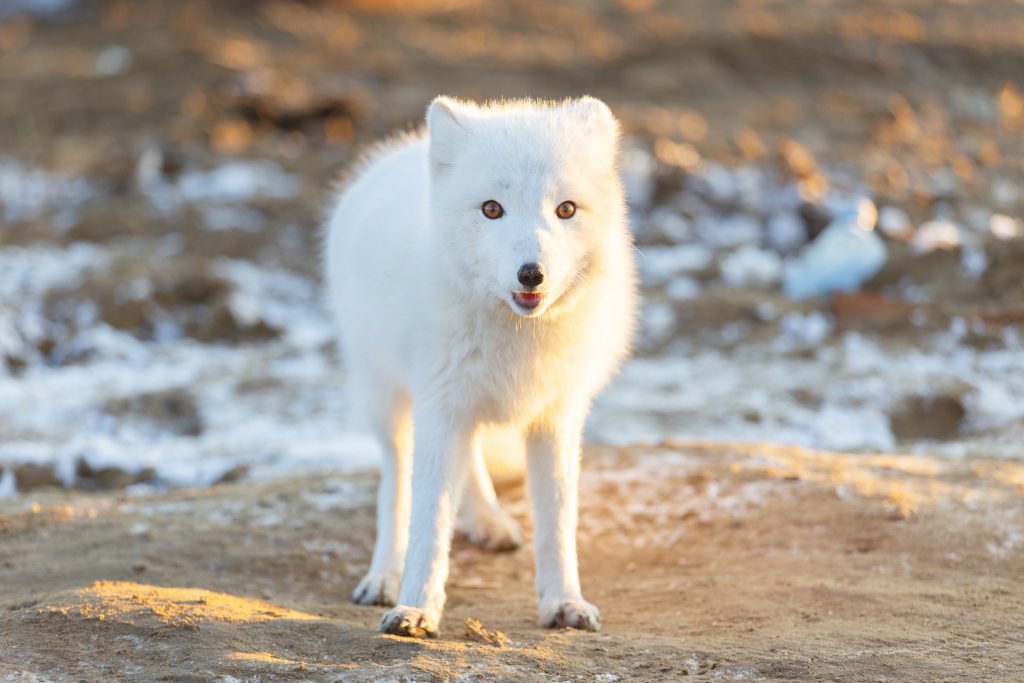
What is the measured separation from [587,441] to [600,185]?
3.54 metres

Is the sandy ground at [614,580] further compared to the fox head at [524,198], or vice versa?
the fox head at [524,198]

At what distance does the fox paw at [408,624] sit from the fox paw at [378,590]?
30.7 inches

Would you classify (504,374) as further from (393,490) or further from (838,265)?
(838,265)

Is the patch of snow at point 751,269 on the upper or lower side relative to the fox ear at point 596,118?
upper

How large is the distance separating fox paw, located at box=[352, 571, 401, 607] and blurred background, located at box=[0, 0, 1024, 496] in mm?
2168

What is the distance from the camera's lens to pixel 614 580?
5324 mm

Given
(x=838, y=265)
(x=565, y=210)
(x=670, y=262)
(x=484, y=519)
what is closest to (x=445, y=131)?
(x=565, y=210)

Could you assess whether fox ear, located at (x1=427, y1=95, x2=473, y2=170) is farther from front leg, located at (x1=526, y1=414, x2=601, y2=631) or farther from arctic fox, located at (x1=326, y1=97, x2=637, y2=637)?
front leg, located at (x1=526, y1=414, x2=601, y2=631)

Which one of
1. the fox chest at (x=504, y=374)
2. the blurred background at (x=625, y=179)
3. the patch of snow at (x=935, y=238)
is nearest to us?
the fox chest at (x=504, y=374)

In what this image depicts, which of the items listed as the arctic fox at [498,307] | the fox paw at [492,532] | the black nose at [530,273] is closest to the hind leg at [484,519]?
the fox paw at [492,532]

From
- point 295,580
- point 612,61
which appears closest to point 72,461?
point 295,580

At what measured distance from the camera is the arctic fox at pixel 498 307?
419 cm

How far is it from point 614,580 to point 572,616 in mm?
845

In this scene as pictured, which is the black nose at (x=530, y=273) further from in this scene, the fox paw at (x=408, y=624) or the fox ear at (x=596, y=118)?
the fox paw at (x=408, y=624)
